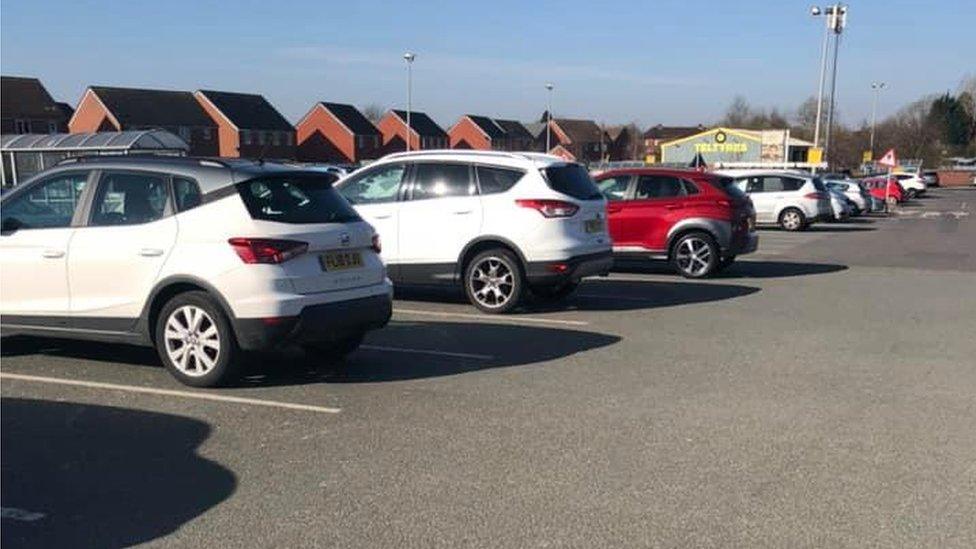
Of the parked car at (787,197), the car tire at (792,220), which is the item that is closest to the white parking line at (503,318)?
the parked car at (787,197)

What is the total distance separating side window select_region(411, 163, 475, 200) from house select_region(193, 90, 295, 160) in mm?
69519

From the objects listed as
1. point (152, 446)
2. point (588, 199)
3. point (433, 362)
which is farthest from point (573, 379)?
point (588, 199)

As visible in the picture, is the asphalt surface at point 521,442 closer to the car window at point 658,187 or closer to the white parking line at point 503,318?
the white parking line at point 503,318

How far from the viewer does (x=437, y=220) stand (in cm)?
989

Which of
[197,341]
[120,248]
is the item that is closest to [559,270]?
[197,341]

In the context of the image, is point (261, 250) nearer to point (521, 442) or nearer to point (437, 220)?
point (521, 442)

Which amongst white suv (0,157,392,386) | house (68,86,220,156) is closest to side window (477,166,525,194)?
white suv (0,157,392,386)

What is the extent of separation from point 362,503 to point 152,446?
1558 millimetres

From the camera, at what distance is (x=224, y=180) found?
6.24 m

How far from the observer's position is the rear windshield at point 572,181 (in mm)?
9758

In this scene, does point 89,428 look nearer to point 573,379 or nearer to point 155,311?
point 155,311

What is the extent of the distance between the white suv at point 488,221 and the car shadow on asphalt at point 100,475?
468 centimetres

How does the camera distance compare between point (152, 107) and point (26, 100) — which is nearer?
point (26, 100)

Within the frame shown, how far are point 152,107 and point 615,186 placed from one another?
6720 centimetres
